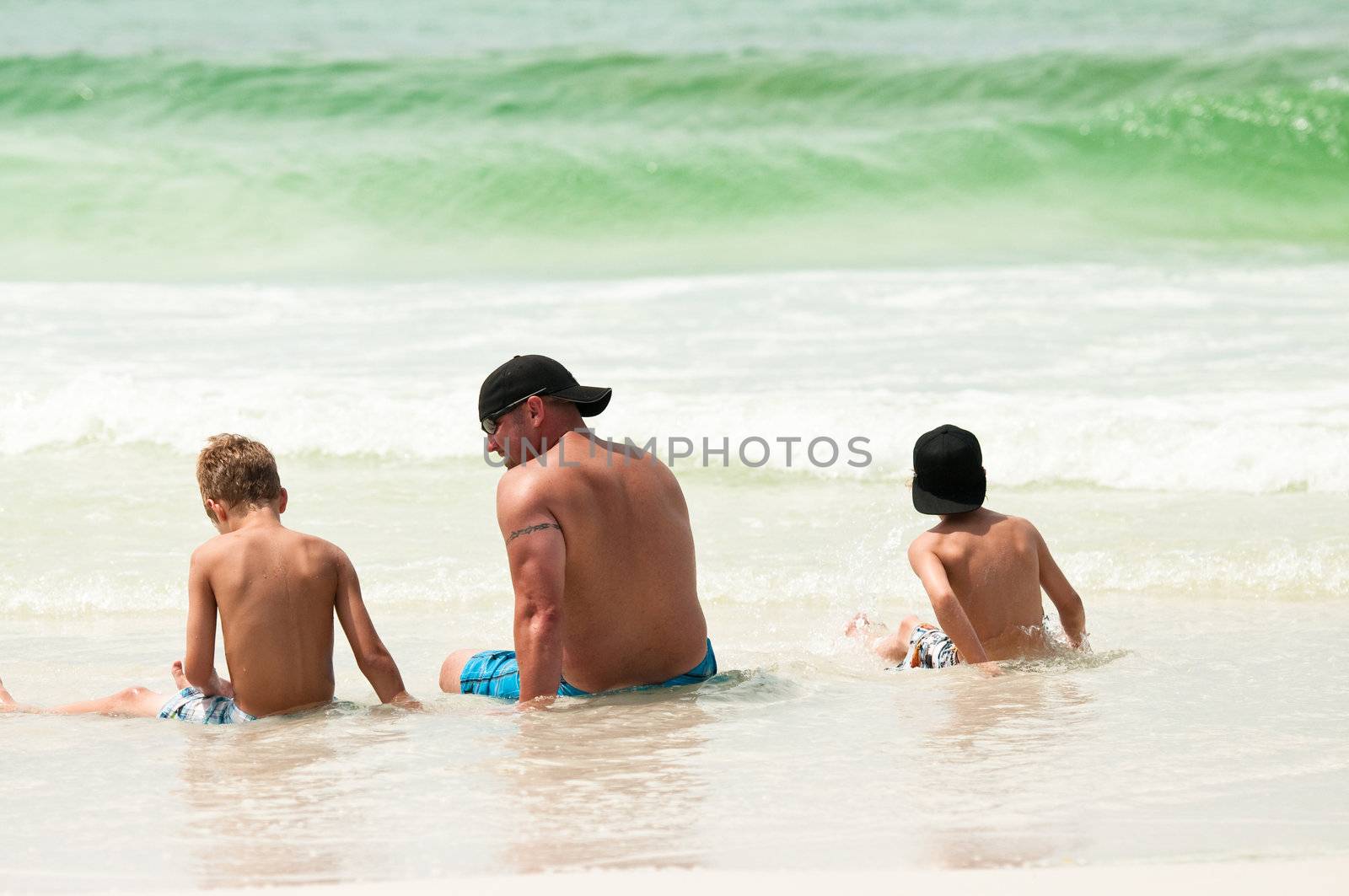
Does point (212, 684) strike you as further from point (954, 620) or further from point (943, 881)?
point (943, 881)

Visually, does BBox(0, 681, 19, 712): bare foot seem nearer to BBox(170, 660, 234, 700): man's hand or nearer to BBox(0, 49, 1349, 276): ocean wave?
BBox(170, 660, 234, 700): man's hand

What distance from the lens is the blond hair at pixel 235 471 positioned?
446 centimetres

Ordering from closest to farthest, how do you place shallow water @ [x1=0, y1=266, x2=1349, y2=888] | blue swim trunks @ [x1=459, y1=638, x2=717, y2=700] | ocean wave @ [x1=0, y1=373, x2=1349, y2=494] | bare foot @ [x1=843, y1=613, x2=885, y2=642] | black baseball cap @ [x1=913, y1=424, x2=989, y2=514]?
shallow water @ [x1=0, y1=266, x2=1349, y2=888] < blue swim trunks @ [x1=459, y1=638, x2=717, y2=700] < black baseball cap @ [x1=913, y1=424, x2=989, y2=514] < bare foot @ [x1=843, y1=613, x2=885, y2=642] < ocean wave @ [x1=0, y1=373, x2=1349, y2=494]

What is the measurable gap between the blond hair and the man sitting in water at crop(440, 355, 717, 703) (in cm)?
68

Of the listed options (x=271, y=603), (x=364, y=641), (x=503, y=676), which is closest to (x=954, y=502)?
(x=503, y=676)

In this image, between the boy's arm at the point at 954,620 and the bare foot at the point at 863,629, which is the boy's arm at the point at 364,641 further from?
the bare foot at the point at 863,629

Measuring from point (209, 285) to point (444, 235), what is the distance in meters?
4.02

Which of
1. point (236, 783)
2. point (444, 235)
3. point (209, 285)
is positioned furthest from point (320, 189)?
point (236, 783)

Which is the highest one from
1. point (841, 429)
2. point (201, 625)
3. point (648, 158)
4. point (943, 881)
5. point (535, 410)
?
point (648, 158)

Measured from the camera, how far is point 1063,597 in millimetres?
5176

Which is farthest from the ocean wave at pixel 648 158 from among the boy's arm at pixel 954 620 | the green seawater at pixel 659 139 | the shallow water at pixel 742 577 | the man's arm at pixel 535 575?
the man's arm at pixel 535 575

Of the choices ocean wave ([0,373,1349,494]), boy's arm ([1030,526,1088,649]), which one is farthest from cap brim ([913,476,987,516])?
ocean wave ([0,373,1349,494])

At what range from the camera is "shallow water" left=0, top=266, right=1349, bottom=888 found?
11.0ft

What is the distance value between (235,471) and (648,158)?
17841 mm
